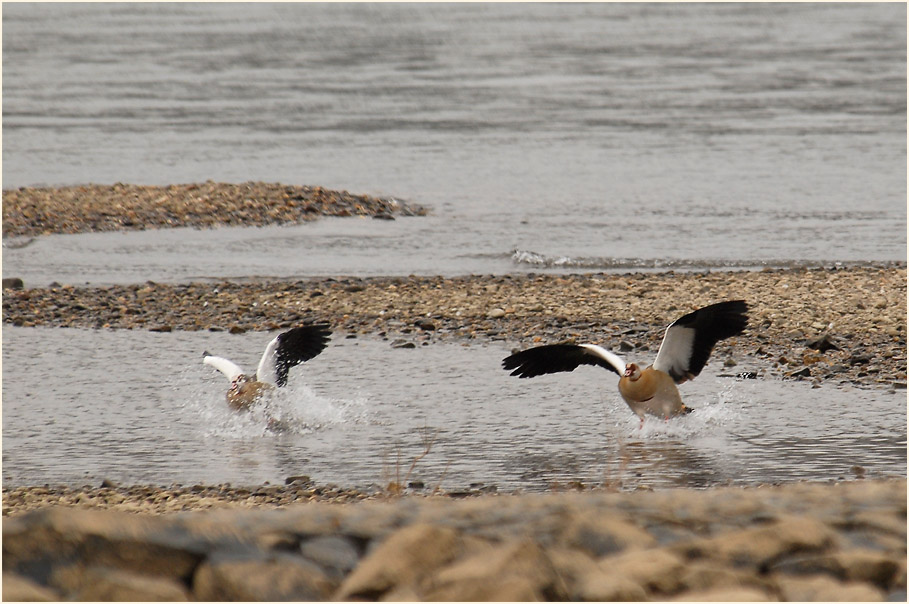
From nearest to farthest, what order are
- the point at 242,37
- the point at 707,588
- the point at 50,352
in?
the point at 707,588 → the point at 50,352 → the point at 242,37

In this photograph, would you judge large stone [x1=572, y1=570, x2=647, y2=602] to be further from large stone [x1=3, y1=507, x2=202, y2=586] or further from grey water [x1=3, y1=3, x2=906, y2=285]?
grey water [x1=3, y1=3, x2=906, y2=285]

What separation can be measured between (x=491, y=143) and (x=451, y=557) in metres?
22.6

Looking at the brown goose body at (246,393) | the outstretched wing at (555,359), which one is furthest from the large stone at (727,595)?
the brown goose body at (246,393)

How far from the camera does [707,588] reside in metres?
4.11

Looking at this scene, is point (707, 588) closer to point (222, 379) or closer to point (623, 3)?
point (222, 379)

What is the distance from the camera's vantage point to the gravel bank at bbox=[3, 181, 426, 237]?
18.2m

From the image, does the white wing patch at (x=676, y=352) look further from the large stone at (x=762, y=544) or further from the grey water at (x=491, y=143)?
the grey water at (x=491, y=143)

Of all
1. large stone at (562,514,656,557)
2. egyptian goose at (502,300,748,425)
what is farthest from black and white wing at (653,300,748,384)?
large stone at (562,514,656,557)

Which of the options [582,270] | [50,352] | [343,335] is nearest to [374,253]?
[582,270]

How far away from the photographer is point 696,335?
889cm

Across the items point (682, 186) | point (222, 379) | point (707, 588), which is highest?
point (682, 186)

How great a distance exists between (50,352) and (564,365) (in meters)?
4.52

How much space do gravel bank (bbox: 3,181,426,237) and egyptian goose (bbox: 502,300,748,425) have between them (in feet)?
32.5

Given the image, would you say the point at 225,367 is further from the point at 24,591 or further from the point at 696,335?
the point at 24,591
